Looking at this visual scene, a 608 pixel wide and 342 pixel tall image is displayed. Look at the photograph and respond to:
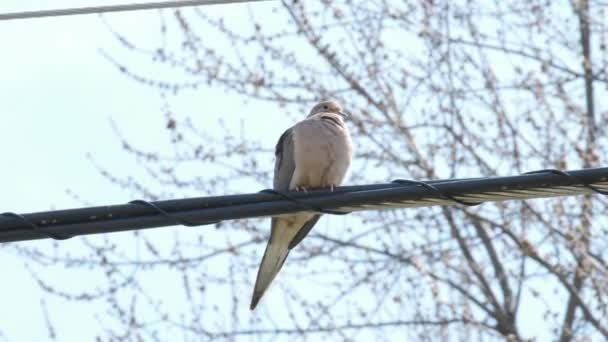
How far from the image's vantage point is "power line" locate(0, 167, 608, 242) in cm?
464

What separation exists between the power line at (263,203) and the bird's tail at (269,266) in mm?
1590

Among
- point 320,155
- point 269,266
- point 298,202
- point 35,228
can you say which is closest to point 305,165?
point 320,155

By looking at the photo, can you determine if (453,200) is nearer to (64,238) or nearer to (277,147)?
(64,238)

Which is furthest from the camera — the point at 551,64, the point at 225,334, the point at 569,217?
the point at 551,64

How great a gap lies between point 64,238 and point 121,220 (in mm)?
201

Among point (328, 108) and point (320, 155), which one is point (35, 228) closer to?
point (320, 155)

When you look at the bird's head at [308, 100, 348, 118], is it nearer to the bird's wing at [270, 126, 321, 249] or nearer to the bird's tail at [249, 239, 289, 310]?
the bird's wing at [270, 126, 321, 249]

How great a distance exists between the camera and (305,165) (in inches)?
289

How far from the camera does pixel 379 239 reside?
1184 cm

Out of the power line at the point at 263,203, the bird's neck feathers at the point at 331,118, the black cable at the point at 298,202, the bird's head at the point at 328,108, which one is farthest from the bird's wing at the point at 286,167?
the power line at the point at 263,203

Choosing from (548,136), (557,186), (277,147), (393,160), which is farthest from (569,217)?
(557,186)

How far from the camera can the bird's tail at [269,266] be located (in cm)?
644

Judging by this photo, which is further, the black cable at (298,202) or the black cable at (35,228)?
the black cable at (298,202)

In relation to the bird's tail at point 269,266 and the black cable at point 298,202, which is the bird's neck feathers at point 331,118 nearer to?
the bird's tail at point 269,266
